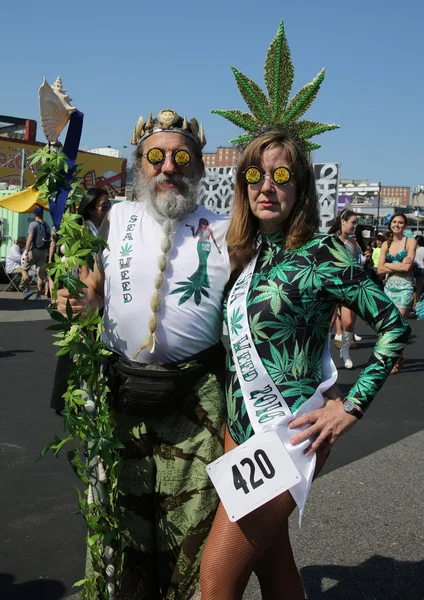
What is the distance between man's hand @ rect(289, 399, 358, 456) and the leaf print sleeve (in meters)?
A: 0.06

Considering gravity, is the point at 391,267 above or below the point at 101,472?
above

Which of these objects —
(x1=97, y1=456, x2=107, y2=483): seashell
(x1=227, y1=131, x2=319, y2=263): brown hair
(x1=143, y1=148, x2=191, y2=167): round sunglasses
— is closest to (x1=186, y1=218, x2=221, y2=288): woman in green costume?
(x1=227, y1=131, x2=319, y2=263): brown hair

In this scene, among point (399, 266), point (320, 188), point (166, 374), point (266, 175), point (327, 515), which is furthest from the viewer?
point (320, 188)

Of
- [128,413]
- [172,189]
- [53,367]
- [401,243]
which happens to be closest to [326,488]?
[128,413]

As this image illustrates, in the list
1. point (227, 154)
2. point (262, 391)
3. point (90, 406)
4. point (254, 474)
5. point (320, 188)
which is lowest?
point (254, 474)

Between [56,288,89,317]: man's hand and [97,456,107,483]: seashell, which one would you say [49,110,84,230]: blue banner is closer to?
[56,288,89,317]: man's hand

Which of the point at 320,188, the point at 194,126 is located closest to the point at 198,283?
the point at 194,126

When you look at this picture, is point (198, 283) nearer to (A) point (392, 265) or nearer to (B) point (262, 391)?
(B) point (262, 391)

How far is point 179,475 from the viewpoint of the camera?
2406 mm

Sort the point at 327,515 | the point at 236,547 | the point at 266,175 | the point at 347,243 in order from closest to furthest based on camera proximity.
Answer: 1. the point at 236,547
2. the point at 266,175
3. the point at 327,515
4. the point at 347,243

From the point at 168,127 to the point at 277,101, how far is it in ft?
1.38

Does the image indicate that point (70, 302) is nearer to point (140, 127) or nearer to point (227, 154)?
point (140, 127)

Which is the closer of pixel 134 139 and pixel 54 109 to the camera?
pixel 54 109

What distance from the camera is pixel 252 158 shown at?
2.26 m
